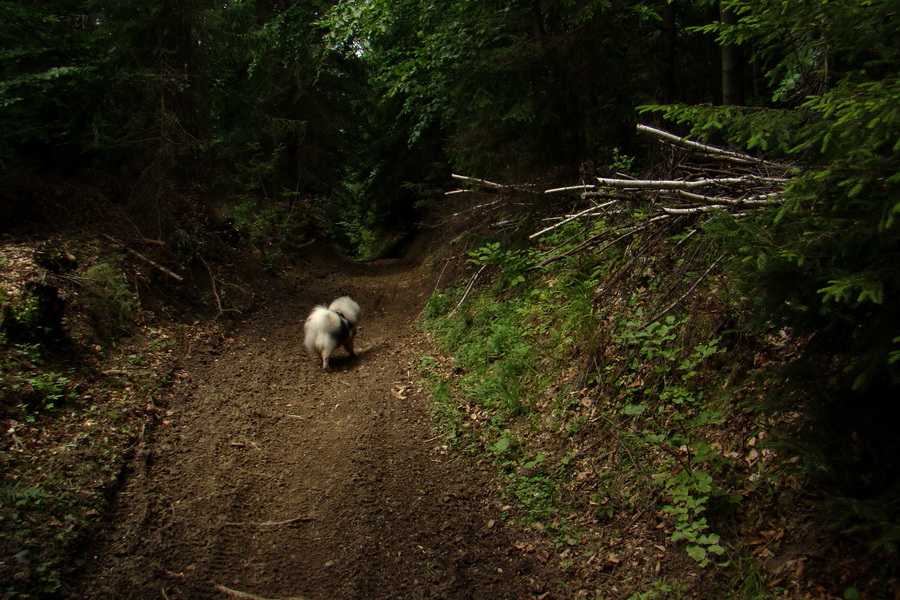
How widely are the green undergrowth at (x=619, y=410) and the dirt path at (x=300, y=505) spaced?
53cm

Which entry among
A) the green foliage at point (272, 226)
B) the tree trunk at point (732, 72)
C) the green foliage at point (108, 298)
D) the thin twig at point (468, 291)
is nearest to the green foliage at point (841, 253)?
the tree trunk at point (732, 72)

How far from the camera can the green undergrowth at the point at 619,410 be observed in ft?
12.6

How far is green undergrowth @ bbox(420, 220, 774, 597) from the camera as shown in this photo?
384 centimetres

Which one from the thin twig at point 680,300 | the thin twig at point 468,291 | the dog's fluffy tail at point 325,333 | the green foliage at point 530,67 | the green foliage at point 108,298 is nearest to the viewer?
the thin twig at point 680,300

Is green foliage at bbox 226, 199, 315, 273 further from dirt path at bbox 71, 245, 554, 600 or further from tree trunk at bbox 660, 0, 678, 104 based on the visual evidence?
tree trunk at bbox 660, 0, 678, 104

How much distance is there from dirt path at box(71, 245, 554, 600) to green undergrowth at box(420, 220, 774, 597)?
0.53 m

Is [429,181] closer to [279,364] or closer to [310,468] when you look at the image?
[279,364]

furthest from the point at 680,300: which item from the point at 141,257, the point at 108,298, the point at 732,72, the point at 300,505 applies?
the point at 141,257

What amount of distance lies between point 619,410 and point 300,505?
330cm

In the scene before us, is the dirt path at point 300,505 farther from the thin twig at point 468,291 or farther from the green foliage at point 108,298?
the thin twig at point 468,291

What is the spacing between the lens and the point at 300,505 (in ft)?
16.0

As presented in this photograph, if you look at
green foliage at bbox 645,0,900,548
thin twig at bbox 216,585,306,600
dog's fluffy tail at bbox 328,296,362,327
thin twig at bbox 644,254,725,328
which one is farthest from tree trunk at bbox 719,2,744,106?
thin twig at bbox 216,585,306,600

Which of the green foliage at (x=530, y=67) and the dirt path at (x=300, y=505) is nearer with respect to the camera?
the dirt path at (x=300, y=505)

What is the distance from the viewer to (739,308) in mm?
4562
